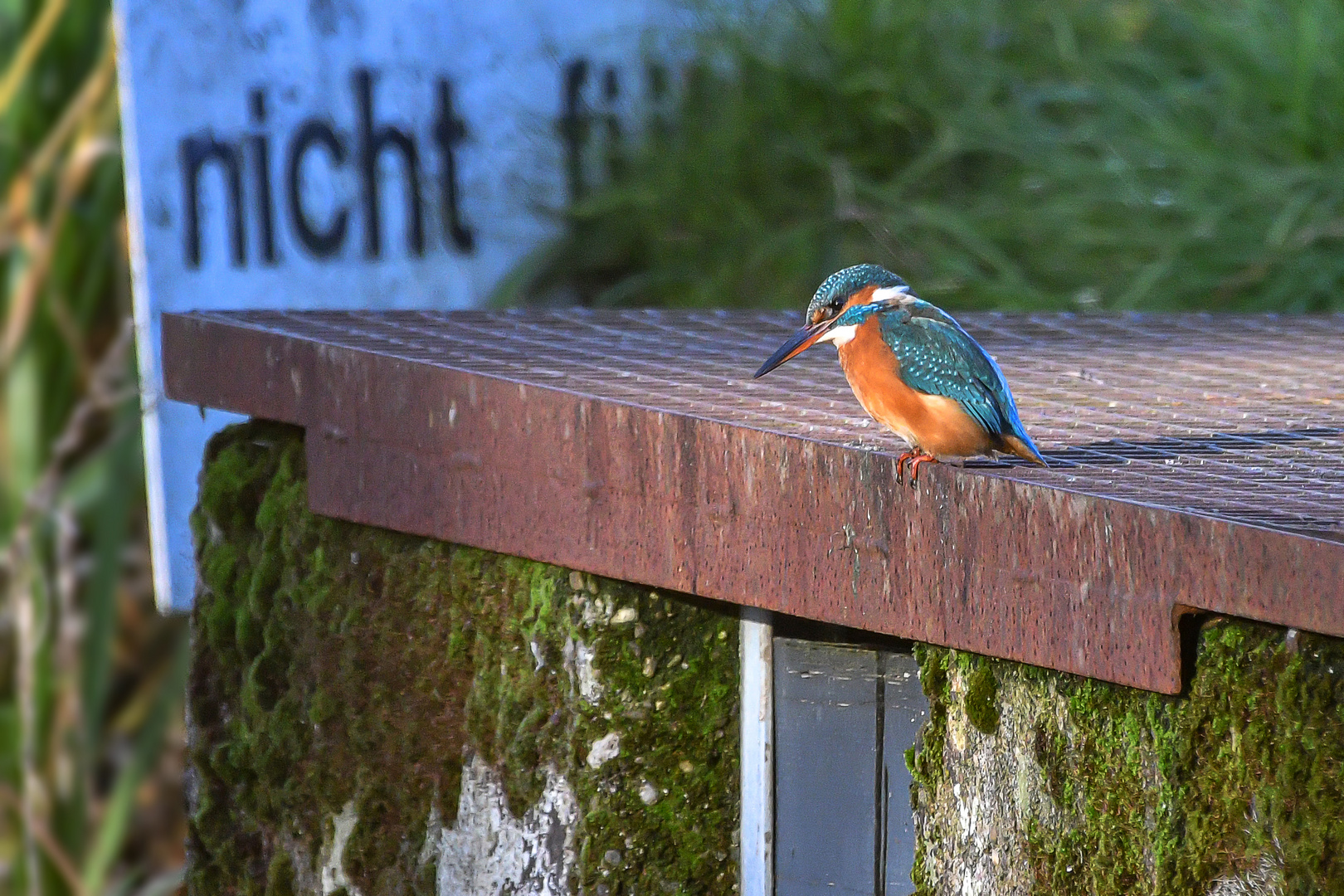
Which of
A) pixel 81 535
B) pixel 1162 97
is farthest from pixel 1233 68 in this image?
pixel 81 535

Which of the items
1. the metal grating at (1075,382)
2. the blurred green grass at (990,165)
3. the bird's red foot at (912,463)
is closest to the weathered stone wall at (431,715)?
the metal grating at (1075,382)

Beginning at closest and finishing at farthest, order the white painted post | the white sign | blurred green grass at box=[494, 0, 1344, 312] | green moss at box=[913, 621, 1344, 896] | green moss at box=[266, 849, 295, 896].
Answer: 1. green moss at box=[913, 621, 1344, 896]
2. the white painted post
3. green moss at box=[266, 849, 295, 896]
4. the white sign
5. blurred green grass at box=[494, 0, 1344, 312]

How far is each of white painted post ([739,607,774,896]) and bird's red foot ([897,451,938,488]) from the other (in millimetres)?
424

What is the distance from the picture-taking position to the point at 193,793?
7.19ft

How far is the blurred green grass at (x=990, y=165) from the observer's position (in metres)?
3.47

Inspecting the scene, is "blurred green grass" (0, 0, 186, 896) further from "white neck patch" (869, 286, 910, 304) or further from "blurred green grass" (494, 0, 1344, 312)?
"white neck patch" (869, 286, 910, 304)

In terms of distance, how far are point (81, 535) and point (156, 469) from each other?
1321 mm

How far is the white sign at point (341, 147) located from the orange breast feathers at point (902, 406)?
5.24 ft

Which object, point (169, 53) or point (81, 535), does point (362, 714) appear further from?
point (81, 535)

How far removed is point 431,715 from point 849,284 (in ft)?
2.34

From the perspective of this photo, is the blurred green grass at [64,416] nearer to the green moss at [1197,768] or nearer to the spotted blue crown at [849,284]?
the spotted blue crown at [849,284]

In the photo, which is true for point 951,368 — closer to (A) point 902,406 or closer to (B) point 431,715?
(A) point 902,406

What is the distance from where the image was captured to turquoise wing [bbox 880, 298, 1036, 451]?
1398 millimetres

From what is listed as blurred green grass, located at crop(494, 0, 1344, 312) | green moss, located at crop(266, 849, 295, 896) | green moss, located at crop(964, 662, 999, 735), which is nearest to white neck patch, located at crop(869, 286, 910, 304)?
green moss, located at crop(964, 662, 999, 735)
